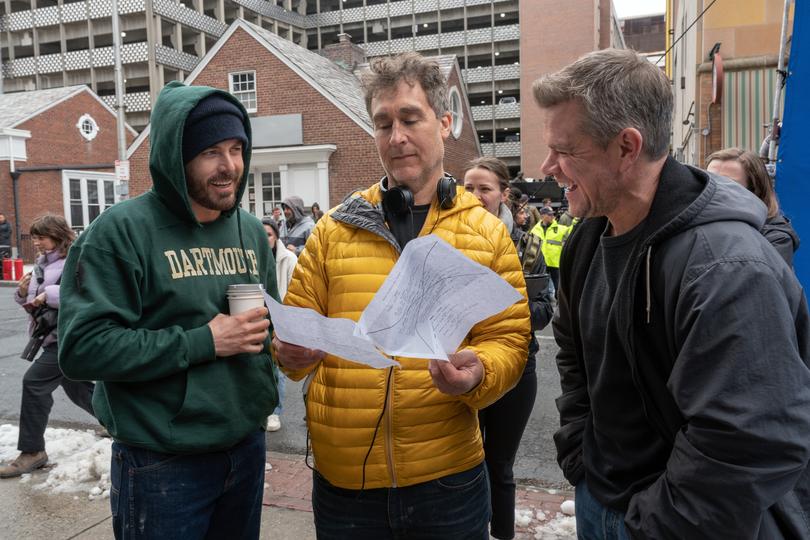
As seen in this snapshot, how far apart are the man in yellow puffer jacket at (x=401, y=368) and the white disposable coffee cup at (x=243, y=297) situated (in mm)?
111

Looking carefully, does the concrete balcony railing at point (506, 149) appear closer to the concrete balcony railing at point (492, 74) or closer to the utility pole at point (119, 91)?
the concrete balcony railing at point (492, 74)

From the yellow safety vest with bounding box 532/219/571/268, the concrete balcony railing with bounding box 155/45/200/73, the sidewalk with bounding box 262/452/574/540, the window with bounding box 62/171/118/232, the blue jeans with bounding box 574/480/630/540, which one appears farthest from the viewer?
the concrete balcony railing with bounding box 155/45/200/73

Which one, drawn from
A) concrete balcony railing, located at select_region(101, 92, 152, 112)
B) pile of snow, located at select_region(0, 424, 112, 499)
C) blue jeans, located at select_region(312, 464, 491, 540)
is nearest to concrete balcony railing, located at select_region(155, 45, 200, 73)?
concrete balcony railing, located at select_region(101, 92, 152, 112)

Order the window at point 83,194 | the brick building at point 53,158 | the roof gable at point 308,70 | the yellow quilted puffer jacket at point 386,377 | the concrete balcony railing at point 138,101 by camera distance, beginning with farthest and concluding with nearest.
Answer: the concrete balcony railing at point 138,101, the window at point 83,194, the brick building at point 53,158, the roof gable at point 308,70, the yellow quilted puffer jacket at point 386,377

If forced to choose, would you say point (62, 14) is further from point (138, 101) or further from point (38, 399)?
point (38, 399)

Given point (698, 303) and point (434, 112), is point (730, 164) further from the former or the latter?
point (698, 303)

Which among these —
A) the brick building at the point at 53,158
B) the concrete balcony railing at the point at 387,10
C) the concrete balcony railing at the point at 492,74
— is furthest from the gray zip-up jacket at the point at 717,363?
the concrete balcony railing at the point at 387,10

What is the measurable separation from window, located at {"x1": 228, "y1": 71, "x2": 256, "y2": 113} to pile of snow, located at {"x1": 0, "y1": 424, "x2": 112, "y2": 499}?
18010 mm

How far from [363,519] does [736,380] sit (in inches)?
48.0

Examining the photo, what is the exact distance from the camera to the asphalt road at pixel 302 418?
4480 mm

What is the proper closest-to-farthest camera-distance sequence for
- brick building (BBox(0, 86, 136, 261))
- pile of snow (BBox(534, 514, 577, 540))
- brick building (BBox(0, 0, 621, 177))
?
pile of snow (BBox(534, 514, 577, 540)) < brick building (BBox(0, 86, 136, 261)) < brick building (BBox(0, 0, 621, 177))

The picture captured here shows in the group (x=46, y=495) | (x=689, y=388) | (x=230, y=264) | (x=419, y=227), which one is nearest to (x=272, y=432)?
(x=46, y=495)

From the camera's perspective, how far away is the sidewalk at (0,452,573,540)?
3.54 metres

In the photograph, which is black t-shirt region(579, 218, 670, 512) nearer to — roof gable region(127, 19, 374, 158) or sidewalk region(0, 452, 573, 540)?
sidewalk region(0, 452, 573, 540)
